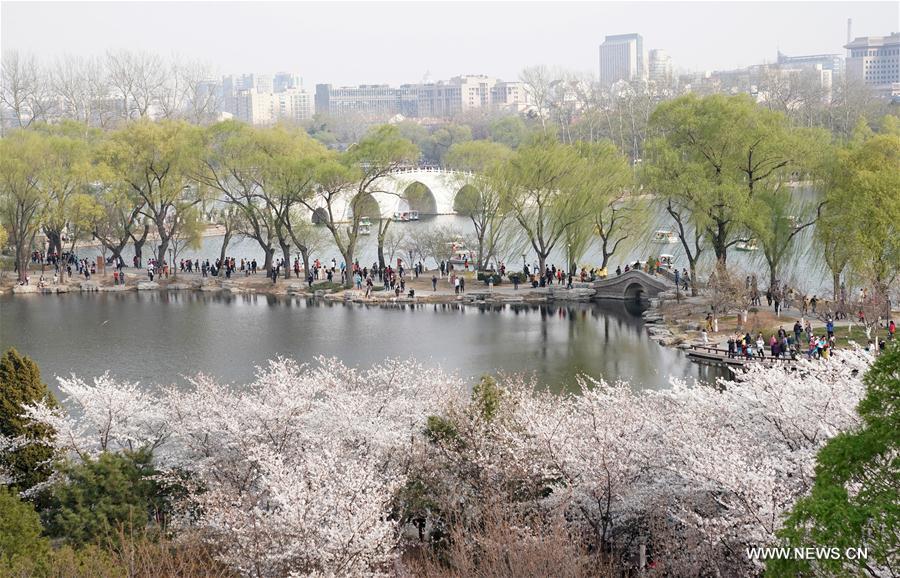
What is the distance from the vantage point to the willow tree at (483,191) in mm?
38625

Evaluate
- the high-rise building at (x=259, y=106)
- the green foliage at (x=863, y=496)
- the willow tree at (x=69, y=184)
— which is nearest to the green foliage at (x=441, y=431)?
the green foliage at (x=863, y=496)

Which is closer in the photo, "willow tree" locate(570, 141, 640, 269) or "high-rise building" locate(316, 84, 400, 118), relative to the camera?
"willow tree" locate(570, 141, 640, 269)

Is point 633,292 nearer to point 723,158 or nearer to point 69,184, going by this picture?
point 723,158

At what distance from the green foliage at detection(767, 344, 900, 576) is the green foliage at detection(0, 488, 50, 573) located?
8263mm

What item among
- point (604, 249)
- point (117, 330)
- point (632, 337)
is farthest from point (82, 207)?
point (632, 337)

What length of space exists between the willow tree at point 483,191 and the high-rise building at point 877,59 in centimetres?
11239

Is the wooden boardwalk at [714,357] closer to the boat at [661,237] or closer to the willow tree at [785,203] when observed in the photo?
the willow tree at [785,203]

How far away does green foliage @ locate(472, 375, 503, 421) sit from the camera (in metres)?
15.0

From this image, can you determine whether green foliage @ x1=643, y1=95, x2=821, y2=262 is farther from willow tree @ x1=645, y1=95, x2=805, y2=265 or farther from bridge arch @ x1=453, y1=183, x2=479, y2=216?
bridge arch @ x1=453, y1=183, x2=479, y2=216

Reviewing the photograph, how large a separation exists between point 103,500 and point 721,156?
23.0 meters

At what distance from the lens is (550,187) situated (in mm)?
37062

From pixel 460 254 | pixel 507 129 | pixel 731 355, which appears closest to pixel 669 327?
pixel 731 355

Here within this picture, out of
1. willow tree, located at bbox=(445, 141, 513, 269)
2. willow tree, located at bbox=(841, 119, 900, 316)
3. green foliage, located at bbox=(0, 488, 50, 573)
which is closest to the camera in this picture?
green foliage, located at bbox=(0, 488, 50, 573)

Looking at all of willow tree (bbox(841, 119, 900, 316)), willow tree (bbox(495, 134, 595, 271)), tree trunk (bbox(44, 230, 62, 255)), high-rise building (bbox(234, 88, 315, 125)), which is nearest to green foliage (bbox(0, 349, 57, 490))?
willow tree (bbox(841, 119, 900, 316))
